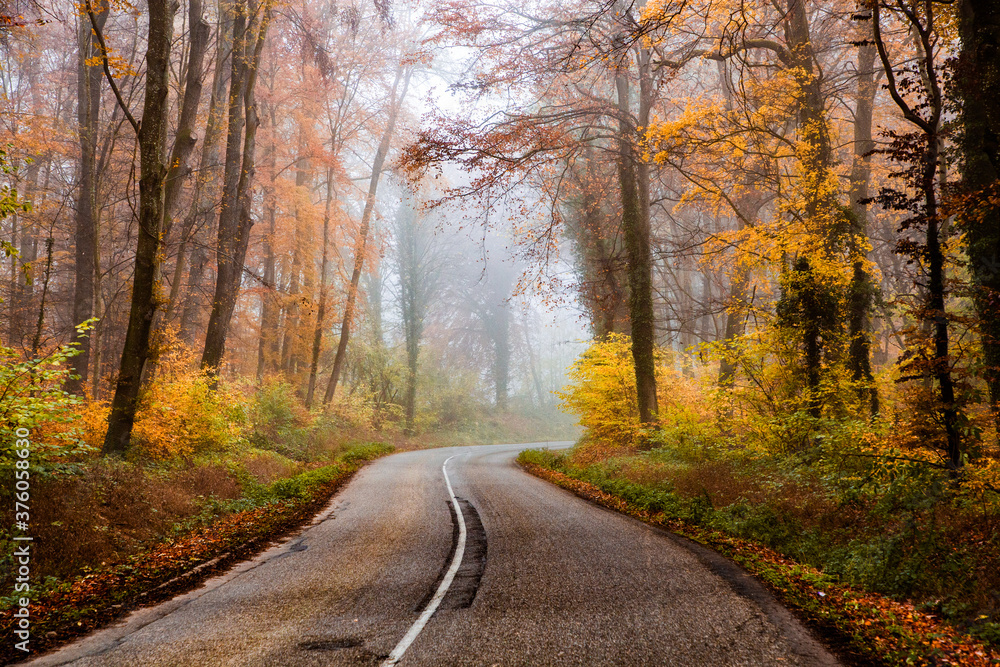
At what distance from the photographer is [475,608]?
4.99m

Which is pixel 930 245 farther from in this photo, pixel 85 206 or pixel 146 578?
pixel 85 206

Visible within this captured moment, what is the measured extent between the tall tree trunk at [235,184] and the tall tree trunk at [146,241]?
4154 mm

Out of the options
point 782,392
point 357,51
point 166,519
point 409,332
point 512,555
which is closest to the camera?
point 512,555

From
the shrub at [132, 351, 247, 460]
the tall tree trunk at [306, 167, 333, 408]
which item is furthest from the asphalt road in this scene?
the tall tree trunk at [306, 167, 333, 408]

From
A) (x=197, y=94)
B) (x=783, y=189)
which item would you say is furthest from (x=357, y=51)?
(x=783, y=189)

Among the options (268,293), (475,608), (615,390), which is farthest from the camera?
(268,293)

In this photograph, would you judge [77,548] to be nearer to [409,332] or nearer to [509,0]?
[509,0]

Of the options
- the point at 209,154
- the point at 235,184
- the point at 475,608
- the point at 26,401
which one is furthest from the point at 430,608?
the point at 209,154

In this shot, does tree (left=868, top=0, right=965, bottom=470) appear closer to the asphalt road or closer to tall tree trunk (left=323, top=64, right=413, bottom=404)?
the asphalt road

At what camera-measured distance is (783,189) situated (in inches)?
454

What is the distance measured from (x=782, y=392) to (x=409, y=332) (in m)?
22.3

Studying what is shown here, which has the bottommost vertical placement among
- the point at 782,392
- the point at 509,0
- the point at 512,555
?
the point at 512,555

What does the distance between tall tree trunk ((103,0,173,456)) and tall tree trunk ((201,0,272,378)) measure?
4.15 m

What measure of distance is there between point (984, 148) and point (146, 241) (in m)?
12.8
